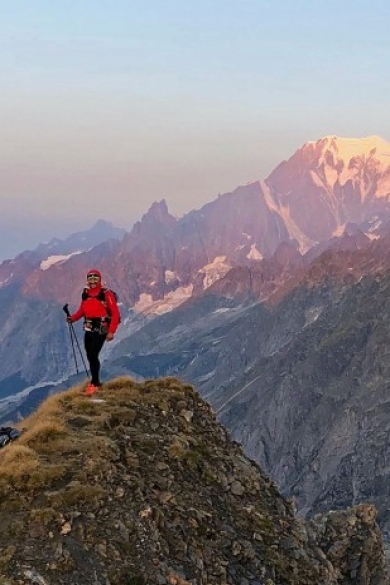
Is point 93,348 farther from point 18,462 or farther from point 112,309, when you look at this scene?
point 18,462

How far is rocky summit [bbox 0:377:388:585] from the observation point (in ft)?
45.8

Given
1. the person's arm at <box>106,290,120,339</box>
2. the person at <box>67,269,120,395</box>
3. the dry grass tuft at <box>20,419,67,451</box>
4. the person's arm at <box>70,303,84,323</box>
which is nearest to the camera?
the dry grass tuft at <box>20,419,67,451</box>

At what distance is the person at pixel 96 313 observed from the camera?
23.4 metres

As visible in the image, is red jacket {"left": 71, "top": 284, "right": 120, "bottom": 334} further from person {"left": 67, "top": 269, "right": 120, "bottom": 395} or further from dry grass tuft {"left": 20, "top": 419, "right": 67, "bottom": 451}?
dry grass tuft {"left": 20, "top": 419, "right": 67, "bottom": 451}

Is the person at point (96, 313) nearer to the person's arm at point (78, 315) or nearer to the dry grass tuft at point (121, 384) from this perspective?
the person's arm at point (78, 315)

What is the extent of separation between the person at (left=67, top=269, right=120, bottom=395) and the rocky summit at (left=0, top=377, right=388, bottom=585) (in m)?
1.66

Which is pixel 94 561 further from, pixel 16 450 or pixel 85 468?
pixel 16 450

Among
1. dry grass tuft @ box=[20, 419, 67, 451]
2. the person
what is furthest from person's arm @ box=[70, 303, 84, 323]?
dry grass tuft @ box=[20, 419, 67, 451]

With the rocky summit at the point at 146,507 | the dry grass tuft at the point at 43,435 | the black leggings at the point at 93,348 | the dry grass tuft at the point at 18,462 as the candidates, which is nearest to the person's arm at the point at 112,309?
the black leggings at the point at 93,348

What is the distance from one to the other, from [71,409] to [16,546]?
7.97m

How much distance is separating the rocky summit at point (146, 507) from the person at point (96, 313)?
1662mm

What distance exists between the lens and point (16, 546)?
13422 millimetres

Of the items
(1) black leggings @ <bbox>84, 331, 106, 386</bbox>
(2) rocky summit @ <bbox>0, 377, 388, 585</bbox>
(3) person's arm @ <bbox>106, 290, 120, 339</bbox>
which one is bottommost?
(2) rocky summit @ <bbox>0, 377, 388, 585</bbox>

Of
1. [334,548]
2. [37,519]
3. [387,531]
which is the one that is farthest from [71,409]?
[387,531]
